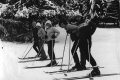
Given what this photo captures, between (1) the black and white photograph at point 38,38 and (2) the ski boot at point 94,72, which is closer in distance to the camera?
(2) the ski boot at point 94,72

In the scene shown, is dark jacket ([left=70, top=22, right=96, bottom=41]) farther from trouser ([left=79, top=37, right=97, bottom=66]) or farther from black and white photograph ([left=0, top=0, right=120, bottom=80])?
black and white photograph ([left=0, top=0, right=120, bottom=80])

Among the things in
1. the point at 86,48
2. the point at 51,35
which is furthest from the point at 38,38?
the point at 86,48

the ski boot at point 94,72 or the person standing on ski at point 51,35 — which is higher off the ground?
the person standing on ski at point 51,35

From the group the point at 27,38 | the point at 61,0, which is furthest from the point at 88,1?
the point at 27,38

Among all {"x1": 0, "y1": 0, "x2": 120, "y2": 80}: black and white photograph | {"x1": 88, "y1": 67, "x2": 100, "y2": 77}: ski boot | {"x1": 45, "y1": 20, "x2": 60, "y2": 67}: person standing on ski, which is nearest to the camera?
{"x1": 88, "y1": 67, "x2": 100, "y2": 77}: ski boot

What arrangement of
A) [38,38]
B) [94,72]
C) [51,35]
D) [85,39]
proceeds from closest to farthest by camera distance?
[94,72] < [85,39] < [51,35] < [38,38]

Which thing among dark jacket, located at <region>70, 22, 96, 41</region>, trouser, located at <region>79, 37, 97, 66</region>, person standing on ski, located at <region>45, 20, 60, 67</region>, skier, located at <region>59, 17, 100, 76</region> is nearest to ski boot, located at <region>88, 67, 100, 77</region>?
skier, located at <region>59, 17, 100, 76</region>

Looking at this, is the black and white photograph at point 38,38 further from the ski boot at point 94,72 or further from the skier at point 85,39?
the ski boot at point 94,72

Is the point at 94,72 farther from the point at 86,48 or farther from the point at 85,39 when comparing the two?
the point at 85,39

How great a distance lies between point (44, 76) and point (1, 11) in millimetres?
8293

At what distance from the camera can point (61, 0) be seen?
15.3 metres

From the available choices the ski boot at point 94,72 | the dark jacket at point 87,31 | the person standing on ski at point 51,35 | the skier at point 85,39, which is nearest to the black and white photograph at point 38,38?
the person standing on ski at point 51,35

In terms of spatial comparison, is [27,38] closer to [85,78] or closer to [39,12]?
[39,12]

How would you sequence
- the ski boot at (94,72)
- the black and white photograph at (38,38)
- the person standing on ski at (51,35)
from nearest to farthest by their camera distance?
the ski boot at (94,72) < the person standing on ski at (51,35) < the black and white photograph at (38,38)
